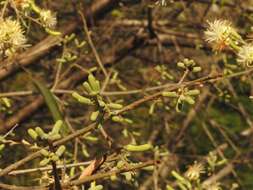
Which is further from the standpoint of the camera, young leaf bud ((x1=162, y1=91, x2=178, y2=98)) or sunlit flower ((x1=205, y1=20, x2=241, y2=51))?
sunlit flower ((x1=205, y1=20, x2=241, y2=51))

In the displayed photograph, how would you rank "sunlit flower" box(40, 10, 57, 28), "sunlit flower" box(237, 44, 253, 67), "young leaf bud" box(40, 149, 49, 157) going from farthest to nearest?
"sunlit flower" box(40, 10, 57, 28) → "sunlit flower" box(237, 44, 253, 67) → "young leaf bud" box(40, 149, 49, 157)

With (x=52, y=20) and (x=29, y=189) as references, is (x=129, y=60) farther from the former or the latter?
(x=29, y=189)

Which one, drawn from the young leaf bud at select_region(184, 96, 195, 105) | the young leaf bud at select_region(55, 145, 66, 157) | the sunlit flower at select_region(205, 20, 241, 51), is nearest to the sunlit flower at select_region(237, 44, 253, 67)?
the sunlit flower at select_region(205, 20, 241, 51)

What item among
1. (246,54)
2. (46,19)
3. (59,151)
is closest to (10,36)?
(46,19)

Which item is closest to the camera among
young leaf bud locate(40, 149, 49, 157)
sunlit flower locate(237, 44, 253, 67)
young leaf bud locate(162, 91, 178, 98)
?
young leaf bud locate(40, 149, 49, 157)

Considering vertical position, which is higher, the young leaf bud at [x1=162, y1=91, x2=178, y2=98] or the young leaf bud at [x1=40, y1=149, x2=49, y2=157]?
the young leaf bud at [x1=40, y1=149, x2=49, y2=157]

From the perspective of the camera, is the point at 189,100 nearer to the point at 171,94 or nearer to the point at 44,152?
the point at 171,94

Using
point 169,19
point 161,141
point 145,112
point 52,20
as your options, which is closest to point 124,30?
point 169,19

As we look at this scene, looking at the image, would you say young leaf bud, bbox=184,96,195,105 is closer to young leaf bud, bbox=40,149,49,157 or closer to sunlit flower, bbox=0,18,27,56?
young leaf bud, bbox=40,149,49,157
